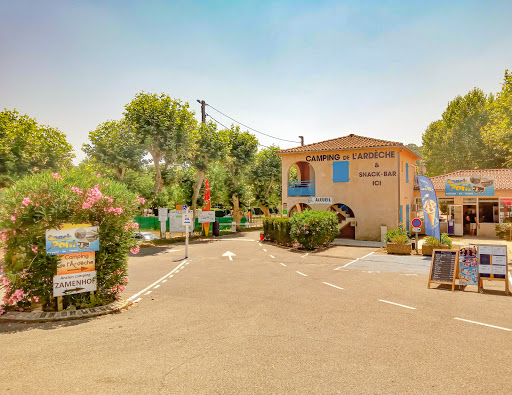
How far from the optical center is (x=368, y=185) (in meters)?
25.4

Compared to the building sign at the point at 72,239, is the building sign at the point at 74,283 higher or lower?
lower

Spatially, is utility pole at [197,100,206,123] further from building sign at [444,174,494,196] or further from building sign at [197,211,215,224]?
building sign at [444,174,494,196]

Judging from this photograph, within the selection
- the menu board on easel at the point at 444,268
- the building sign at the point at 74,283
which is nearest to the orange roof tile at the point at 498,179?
the menu board on easel at the point at 444,268

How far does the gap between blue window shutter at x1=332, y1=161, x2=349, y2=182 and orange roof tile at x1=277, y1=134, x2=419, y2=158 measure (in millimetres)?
1151

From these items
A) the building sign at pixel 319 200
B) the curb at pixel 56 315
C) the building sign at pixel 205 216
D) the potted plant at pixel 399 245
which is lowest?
the curb at pixel 56 315

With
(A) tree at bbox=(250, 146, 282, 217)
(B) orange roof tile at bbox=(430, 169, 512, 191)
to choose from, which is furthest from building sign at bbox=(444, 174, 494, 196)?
(A) tree at bbox=(250, 146, 282, 217)

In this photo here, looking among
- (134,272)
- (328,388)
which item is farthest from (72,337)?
(134,272)

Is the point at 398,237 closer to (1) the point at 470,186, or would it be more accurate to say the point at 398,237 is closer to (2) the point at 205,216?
(1) the point at 470,186

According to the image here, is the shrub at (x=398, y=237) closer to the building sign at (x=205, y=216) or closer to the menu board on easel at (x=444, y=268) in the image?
the menu board on easel at (x=444, y=268)

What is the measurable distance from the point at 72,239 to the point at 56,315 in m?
1.83

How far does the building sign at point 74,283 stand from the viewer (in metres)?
8.87

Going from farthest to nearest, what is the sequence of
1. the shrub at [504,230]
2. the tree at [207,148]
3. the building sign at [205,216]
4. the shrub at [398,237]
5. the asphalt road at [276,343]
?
the tree at [207,148] → the building sign at [205,216] → the shrub at [504,230] → the shrub at [398,237] → the asphalt road at [276,343]

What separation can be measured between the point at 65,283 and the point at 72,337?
2.32m

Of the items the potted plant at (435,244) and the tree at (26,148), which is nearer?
the potted plant at (435,244)
